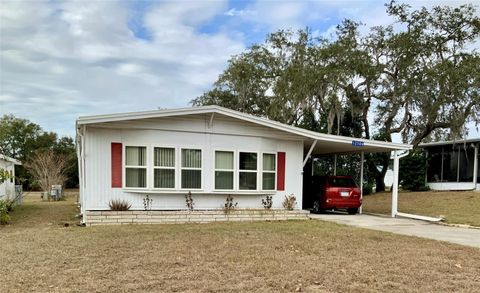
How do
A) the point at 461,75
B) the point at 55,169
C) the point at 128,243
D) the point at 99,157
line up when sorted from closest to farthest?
1. the point at 128,243
2. the point at 99,157
3. the point at 461,75
4. the point at 55,169

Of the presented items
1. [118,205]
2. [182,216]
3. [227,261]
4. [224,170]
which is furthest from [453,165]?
[227,261]

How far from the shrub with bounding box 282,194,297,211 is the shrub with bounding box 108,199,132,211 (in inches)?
195

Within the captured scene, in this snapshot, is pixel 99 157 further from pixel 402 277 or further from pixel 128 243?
pixel 402 277

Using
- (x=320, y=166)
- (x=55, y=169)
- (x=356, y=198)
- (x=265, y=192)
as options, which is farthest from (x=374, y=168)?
(x=55, y=169)

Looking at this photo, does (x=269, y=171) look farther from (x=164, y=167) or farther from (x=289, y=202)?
(x=164, y=167)

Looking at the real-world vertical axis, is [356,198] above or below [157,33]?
below

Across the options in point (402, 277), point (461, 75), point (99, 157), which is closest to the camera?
point (402, 277)

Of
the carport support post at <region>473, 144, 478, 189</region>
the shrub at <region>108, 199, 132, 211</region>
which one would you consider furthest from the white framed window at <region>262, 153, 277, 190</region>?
the carport support post at <region>473, 144, 478, 189</region>

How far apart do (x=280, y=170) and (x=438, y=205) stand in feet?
28.4

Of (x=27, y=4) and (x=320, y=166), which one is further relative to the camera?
(x=320, y=166)

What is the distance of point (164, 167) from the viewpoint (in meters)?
12.5

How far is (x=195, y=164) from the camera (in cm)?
1280

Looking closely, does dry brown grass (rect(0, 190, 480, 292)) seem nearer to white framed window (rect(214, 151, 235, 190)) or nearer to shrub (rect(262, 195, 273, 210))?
white framed window (rect(214, 151, 235, 190))

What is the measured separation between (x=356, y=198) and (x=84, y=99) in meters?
18.2
